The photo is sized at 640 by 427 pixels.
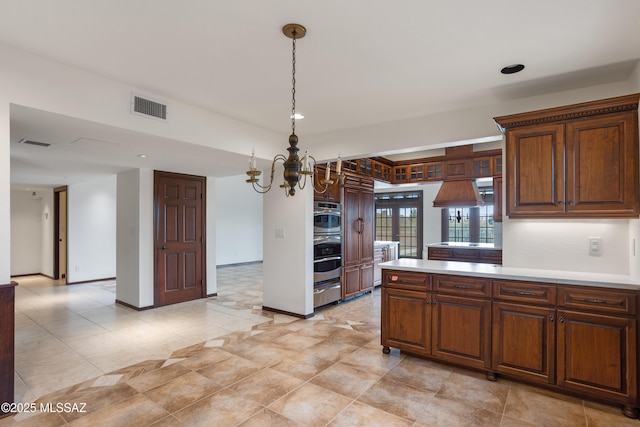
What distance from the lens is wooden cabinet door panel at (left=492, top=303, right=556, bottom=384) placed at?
2.61 meters

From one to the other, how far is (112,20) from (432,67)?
2.20 meters

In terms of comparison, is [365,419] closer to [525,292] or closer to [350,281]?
[525,292]

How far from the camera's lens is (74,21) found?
6.71 feet

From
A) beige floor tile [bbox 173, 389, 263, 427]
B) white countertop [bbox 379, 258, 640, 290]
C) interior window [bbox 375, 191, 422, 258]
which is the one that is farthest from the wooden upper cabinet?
interior window [bbox 375, 191, 422, 258]

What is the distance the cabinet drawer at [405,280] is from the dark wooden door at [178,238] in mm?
3681

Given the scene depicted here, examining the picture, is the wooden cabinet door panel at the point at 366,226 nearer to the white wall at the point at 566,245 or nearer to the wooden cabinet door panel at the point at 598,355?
the white wall at the point at 566,245

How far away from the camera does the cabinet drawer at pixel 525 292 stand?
2621 millimetres

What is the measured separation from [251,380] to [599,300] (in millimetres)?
2711

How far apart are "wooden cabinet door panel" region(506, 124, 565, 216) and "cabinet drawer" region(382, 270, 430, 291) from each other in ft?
3.13

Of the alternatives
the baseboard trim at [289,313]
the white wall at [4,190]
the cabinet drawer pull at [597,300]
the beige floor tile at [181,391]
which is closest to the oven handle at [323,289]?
the baseboard trim at [289,313]

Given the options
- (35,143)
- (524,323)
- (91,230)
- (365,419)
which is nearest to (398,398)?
(365,419)

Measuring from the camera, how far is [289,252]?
15.6 ft

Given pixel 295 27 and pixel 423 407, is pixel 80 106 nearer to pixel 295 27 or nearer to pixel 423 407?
pixel 295 27

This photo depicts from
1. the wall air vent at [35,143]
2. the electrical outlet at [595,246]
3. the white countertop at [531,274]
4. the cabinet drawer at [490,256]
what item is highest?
the wall air vent at [35,143]
